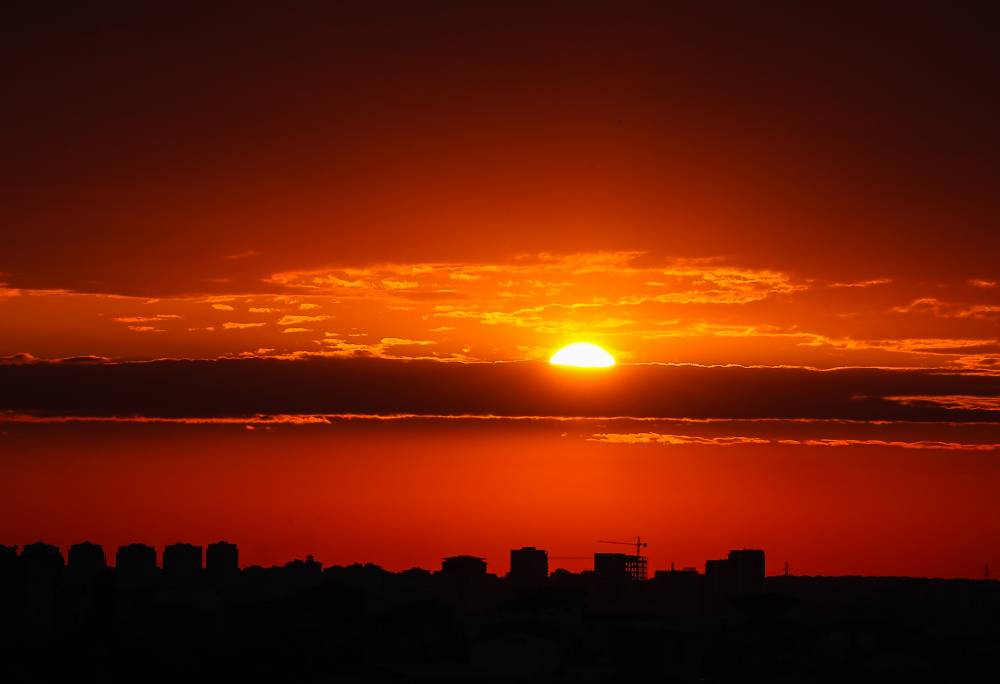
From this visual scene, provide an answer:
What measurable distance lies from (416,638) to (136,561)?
83845mm

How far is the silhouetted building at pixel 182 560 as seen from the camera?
190000 mm

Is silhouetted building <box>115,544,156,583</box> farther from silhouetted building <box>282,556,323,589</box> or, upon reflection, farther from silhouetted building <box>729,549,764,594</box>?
silhouetted building <box>729,549,764,594</box>

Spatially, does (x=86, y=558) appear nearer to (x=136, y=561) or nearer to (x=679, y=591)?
(x=136, y=561)

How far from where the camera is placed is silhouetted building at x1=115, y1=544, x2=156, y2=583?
7264 inches

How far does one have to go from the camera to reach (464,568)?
18800 centimetres

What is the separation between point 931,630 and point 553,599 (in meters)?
37.9

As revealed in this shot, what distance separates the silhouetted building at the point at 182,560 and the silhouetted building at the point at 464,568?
33.6m

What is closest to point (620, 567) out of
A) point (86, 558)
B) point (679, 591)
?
point (679, 591)

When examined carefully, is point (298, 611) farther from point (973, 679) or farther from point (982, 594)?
point (982, 594)

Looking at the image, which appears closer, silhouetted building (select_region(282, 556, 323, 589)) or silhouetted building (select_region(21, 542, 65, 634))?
silhouetted building (select_region(21, 542, 65, 634))

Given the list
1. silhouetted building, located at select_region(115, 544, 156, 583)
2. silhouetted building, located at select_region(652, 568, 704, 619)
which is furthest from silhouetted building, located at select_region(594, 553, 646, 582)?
silhouetted building, located at select_region(115, 544, 156, 583)

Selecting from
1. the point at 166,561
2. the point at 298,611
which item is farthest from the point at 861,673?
the point at 166,561

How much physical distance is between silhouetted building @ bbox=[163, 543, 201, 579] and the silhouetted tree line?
1964cm

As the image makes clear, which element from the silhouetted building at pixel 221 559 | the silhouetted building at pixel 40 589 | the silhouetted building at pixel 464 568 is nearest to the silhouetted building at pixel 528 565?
the silhouetted building at pixel 464 568
